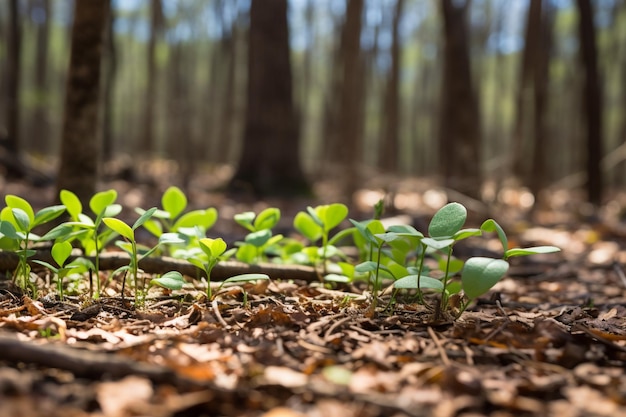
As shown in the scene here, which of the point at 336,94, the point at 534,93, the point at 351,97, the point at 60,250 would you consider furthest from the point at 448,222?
the point at 336,94

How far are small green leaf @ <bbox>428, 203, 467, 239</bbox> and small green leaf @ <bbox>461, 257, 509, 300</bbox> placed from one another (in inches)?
7.8

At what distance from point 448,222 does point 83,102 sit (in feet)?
7.28

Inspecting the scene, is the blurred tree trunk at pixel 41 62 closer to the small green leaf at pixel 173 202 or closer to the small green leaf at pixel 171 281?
the small green leaf at pixel 173 202

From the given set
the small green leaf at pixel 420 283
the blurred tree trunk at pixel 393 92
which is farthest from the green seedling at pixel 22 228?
the blurred tree trunk at pixel 393 92

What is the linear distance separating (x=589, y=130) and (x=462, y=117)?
2518mm

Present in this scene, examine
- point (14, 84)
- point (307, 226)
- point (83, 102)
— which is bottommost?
point (307, 226)

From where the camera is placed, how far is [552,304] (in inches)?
104

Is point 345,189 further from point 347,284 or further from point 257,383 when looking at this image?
point 257,383

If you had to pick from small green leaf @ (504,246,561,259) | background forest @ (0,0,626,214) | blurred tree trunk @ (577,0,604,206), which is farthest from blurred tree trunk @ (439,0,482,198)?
small green leaf @ (504,246,561,259)

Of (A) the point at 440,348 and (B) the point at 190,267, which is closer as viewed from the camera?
(A) the point at 440,348

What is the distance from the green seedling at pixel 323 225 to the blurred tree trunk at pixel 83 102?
4.58 feet

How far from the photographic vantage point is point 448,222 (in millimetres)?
1934

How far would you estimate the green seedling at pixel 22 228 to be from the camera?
2.00 meters

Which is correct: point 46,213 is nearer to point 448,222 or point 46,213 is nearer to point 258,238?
point 258,238
